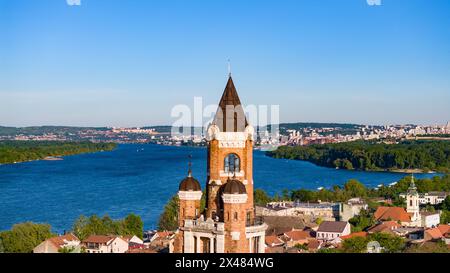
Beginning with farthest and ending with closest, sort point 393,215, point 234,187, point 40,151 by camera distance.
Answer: point 40,151
point 393,215
point 234,187

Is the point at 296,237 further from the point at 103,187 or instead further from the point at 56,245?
the point at 103,187

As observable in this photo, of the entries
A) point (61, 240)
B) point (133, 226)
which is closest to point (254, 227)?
point (61, 240)

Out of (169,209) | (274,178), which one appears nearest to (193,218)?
(169,209)

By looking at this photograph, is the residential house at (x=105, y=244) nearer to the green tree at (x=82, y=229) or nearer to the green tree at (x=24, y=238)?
the green tree at (x=82, y=229)

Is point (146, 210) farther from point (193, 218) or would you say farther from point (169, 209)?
point (193, 218)

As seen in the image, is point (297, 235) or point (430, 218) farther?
point (430, 218)

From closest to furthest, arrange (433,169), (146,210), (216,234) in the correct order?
(216,234) → (146,210) → (433,169)
